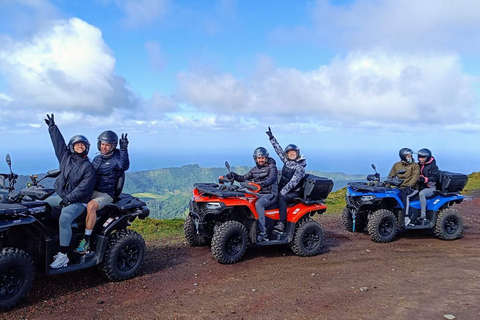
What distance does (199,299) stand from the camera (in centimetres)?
626

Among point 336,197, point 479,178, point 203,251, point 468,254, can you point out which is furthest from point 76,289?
point 479,178

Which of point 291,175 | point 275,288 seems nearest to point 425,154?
point 291,175

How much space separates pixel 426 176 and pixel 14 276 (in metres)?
10.2

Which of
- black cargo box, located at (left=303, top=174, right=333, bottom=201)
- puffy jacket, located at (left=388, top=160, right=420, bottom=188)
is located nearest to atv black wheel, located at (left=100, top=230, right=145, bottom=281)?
black cargo box, located at (left=303, top=174, right=333, bottom=201)

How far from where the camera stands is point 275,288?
6820 millimetres

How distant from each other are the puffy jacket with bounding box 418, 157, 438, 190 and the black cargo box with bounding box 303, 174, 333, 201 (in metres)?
3.58

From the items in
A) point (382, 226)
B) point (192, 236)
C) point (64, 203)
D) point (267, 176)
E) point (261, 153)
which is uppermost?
point (261, 153)

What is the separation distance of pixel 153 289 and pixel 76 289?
47.2 inches

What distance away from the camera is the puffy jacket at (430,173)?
37.0 ft

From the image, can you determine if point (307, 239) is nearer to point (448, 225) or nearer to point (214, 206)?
point (214, 206)

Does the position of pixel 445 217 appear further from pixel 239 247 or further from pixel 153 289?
pixel 153 289

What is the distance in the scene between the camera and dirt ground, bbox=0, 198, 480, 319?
5766 millimetres

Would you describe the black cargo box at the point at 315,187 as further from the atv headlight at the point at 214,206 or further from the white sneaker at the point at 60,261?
the white sneaker at the point at 60,261

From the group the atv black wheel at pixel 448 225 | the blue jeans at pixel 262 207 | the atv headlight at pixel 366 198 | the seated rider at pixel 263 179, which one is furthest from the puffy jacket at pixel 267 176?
the atv black wheel at pixel 448 225
